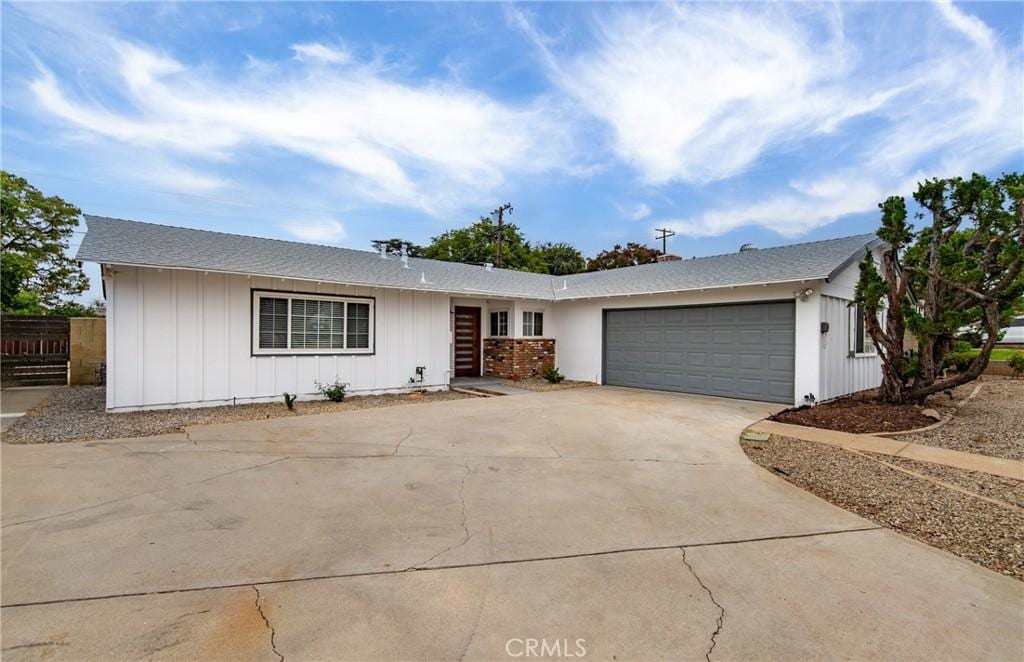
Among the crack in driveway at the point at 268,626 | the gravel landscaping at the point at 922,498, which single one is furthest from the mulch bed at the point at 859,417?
the crack in driveway at the point at 268,626

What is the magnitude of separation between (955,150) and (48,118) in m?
21.8

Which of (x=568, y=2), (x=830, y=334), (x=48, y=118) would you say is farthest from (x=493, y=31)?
(x=48, y=118)

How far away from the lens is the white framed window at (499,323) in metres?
14.4

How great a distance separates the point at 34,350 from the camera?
12.2 m

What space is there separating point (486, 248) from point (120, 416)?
27328 millimetres

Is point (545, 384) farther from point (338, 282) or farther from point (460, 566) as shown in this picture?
point (460, 566)

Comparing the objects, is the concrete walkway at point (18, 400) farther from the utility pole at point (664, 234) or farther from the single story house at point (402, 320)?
the utility pole at point (664, 234)

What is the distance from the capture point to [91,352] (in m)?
12.7

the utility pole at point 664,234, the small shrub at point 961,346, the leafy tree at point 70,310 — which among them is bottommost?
the small shrub at point 961,346

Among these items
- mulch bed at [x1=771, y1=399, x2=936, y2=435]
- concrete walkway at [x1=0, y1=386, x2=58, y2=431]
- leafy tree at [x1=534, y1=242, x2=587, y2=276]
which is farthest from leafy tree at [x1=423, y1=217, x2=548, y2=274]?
mulch bed at [x1=771, y1=399, x2=936, y2=435]

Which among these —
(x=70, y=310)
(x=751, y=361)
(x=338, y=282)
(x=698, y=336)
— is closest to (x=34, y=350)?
(x=338, y=282)

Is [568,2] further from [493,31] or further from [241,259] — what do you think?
[241,259]

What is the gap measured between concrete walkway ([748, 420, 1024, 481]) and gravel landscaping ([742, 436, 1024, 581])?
25 centimetres

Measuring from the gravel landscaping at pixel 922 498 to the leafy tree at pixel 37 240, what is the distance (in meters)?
26.1
